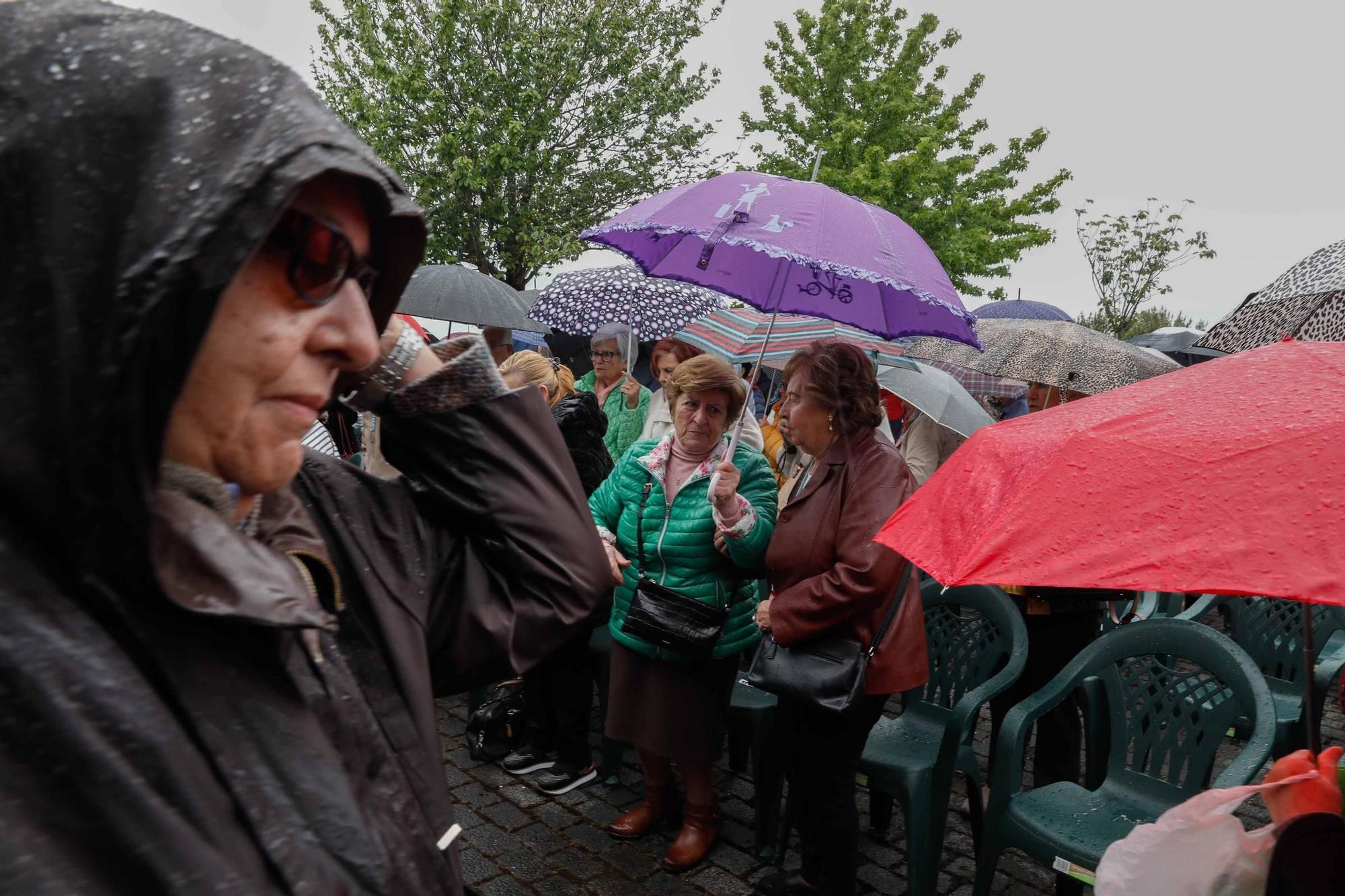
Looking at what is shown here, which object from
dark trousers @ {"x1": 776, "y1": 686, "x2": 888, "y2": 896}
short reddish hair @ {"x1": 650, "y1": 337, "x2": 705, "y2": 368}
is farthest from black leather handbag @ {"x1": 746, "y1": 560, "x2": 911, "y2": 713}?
short reddish hair @ {"x1": 650, "y1": 337, "x2": 705, "y2": 368}

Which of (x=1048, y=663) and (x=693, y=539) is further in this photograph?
(x=1048, y=663)

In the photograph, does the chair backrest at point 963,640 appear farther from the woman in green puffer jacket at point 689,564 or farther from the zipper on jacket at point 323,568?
the zipper on jacket at point 323,568

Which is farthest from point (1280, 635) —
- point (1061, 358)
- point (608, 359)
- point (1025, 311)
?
point (1025, 311)

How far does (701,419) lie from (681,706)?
1242mm

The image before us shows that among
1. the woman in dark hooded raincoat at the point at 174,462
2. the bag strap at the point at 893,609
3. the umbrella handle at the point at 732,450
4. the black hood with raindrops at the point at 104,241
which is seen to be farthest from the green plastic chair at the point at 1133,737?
the black hood with raindrops at the point at 104,241

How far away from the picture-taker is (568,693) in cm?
466

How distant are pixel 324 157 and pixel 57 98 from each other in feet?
0.63

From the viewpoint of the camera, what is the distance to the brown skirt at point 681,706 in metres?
3.89

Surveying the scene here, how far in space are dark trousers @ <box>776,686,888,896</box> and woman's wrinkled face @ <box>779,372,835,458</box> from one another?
101 centimetres

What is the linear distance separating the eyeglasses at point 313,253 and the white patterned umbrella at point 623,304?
590 cm

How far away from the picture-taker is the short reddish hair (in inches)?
223

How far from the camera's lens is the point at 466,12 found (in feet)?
62.7

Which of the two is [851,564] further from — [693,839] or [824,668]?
[693,839]

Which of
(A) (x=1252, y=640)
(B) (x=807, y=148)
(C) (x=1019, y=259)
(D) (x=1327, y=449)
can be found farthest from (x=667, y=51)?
(D) (x=1327, y=449)
